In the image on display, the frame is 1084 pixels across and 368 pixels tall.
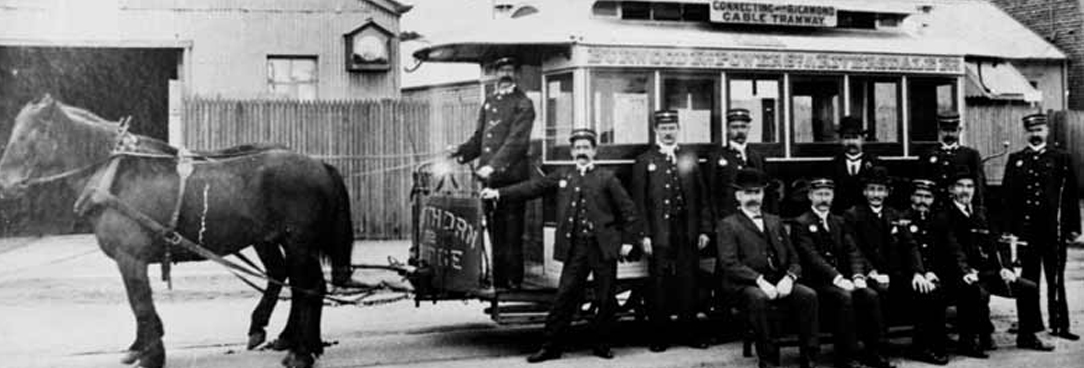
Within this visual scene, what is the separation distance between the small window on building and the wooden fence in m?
1.98

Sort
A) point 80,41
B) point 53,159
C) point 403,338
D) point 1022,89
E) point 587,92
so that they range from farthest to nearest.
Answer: point 1022,89 → point 80,41 → point 403,338 → point 587,92 → point 53,159

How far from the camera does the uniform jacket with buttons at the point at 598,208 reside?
805 cm

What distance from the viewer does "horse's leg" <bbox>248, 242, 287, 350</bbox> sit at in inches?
330

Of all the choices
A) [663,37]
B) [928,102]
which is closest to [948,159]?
[928,102]

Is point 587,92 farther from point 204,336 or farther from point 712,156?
point 204,336

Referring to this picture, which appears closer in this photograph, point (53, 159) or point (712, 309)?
point (53, 159)

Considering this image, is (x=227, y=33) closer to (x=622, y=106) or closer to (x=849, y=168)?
(x=622, y=106)

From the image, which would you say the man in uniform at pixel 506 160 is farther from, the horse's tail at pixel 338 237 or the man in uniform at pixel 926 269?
the man in uniform at pixel 926 269

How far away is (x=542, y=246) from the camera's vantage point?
30.2ft

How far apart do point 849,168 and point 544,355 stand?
119 inches

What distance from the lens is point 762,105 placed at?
912 centimetres

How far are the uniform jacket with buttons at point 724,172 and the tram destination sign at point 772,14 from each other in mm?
1169

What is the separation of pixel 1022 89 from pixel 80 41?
63.8ft

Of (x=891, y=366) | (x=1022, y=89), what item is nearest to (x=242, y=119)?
(x=891, y=366)
